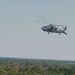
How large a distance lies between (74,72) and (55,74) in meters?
17.2

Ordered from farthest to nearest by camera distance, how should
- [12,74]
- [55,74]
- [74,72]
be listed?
1. [74,72]
2. [55,74]
3. [12,74]

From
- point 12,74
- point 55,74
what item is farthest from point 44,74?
point 12,74

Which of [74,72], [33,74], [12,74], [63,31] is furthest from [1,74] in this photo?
[63,31]

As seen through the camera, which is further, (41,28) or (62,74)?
(62,74)

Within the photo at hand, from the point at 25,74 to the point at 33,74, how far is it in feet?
11.6

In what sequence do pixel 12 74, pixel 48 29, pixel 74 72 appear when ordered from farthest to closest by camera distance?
pixel 74 72 → pixel 12 74 → pixel 48 29

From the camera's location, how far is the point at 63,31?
73.9 meters

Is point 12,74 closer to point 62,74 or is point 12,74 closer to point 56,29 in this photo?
point 62,74

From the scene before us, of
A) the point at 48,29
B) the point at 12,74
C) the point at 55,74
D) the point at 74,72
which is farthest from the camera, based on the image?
the point at 74,72

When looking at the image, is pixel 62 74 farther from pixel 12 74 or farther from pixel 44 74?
pixel 12 74

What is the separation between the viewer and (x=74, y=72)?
173 metres

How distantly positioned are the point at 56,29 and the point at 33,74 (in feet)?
260

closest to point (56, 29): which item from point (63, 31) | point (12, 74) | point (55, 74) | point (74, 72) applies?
point (63, 31)

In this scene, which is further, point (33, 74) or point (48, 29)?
point (33, 74)
